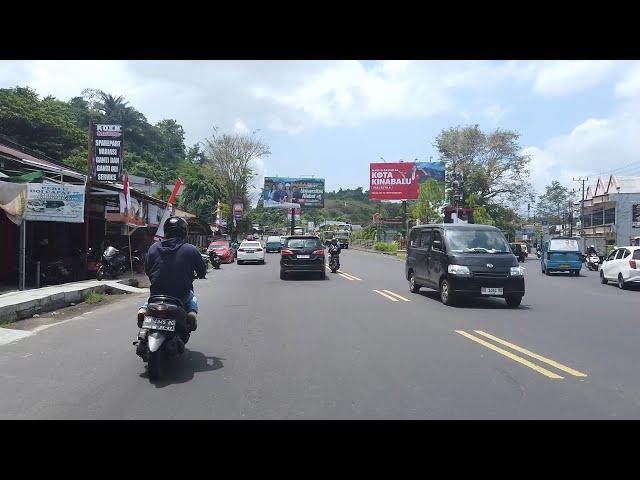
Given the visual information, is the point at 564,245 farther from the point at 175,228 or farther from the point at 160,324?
the point at 160,324

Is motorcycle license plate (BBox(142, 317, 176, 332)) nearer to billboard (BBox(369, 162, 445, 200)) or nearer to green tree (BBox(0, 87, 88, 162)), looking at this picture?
green tree (BBox(0, 87, 88, 162))

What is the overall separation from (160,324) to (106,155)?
16548 millimetres

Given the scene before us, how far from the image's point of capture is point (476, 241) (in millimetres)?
13367

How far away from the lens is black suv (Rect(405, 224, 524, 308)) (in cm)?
1255

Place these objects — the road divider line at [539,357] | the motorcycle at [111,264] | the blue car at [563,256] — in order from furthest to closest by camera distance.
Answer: the blue car at [563,256] < the motorcycle at [111,264] < the road divider line at [539,357]

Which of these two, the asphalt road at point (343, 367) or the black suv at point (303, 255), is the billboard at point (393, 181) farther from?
the asphalt road at point (343, 367)

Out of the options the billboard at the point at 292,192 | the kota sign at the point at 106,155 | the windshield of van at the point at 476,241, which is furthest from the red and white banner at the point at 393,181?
the windshield of van at the point at 476,241

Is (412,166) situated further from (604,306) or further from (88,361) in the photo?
(88,361)

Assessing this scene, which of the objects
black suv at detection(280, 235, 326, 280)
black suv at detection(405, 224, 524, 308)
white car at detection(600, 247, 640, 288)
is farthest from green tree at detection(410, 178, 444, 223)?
black suv at detection(405, 224, 524, 308)

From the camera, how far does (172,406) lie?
5.25 m

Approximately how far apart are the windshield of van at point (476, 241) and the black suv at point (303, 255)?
8036 millimetres

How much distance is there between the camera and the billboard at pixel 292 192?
6397 cm
